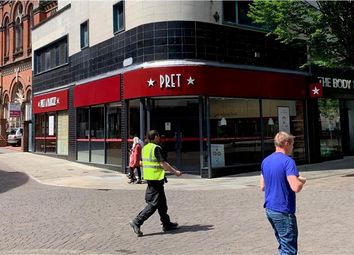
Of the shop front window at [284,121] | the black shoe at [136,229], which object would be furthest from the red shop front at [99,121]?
the black shoe at [136,229]

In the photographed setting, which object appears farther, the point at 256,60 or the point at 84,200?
the point at 256,60

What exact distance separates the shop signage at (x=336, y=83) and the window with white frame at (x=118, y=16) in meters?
9.52

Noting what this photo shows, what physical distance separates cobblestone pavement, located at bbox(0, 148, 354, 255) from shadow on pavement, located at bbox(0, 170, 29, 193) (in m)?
0.59

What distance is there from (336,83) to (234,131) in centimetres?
750

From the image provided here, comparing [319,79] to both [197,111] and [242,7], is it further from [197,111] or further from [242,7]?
[197,111]

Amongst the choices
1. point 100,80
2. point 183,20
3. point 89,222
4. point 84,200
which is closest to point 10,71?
point 100,80

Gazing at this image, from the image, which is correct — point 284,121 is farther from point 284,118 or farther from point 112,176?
point 112,176

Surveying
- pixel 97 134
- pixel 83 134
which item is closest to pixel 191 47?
pixel 97 134

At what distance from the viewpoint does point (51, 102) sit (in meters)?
24.9

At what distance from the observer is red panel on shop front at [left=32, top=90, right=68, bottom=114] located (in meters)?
23.5

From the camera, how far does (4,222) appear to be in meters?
8.73

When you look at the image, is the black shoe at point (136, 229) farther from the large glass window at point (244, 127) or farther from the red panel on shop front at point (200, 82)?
the large glass window at point (244, 127)

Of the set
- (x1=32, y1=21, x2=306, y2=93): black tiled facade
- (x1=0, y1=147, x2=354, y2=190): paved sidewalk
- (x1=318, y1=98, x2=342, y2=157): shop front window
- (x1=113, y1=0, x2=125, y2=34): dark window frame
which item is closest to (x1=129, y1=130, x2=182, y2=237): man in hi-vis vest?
(x1=0, y1=147, x2=354, y2=190): paved sidewalk

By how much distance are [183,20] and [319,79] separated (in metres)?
7.86
